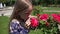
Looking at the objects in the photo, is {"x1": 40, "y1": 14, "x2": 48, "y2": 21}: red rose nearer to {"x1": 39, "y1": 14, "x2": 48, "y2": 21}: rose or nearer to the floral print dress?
{"x1": 39, "y1": 14, "x2": 48, "y2": 21}: rose

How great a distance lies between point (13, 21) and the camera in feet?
9.41

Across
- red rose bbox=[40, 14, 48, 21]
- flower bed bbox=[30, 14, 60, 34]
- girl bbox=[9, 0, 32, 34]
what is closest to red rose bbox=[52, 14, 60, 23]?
flower bed bbox=[30, 14, 60, 34]

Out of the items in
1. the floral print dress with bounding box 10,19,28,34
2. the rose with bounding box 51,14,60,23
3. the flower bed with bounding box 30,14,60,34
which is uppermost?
the floral print dress with bounding box 10,19,28,34

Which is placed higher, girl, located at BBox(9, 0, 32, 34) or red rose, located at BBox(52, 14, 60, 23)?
girl, located at BBox(9, 0, 32, 34)

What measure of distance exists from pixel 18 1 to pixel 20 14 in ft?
0.53

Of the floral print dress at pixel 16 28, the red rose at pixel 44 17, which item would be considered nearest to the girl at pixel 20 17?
the floral print dress at pixel 16 28

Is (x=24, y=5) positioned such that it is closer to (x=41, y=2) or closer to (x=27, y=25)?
(x=27, y=25)

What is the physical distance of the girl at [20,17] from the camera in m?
2.84

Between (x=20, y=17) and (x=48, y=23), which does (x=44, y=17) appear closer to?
(x=48, y=23)

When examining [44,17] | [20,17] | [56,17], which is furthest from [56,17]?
[20,17]

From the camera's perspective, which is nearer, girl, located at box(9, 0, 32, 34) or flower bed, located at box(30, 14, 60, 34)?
girl, located at box(9, 0, 32, 34)

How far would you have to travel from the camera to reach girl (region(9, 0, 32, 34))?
2.84 meters

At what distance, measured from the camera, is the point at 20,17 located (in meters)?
2.90

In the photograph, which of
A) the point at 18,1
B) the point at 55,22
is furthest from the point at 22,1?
the point at 55,22
